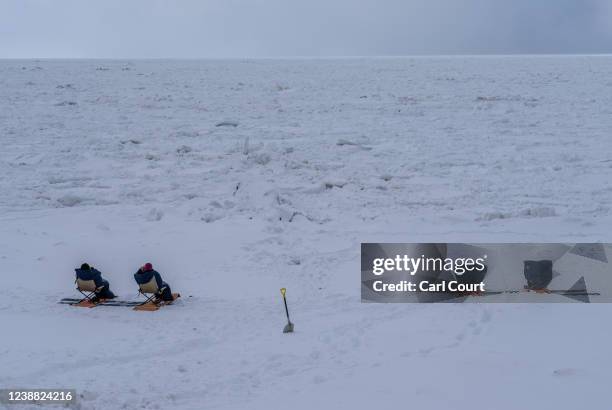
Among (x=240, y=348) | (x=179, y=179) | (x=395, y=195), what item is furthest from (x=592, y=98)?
(x=240, y=348)

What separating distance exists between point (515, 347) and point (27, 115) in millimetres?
18917

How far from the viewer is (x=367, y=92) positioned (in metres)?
25.1

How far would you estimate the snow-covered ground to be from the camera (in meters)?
5.97

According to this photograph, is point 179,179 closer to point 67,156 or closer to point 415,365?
point 67,156

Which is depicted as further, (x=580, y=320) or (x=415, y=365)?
(x=580, y=320)

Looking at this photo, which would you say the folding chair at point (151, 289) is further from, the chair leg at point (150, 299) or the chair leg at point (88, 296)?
the chair leg at point (88, 296)

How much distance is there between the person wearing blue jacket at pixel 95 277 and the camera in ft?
26.1

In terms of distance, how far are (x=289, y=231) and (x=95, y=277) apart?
3.88 meters

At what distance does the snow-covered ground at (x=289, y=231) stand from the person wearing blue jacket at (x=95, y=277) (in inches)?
16.0

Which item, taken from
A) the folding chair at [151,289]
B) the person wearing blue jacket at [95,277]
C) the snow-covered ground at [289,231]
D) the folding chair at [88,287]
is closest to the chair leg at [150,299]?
the folding chair at [151,289]

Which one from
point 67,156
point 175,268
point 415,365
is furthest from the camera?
point 67,156

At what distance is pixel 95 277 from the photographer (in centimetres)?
798

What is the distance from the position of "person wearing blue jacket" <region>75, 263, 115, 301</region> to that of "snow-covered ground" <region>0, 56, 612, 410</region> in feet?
1.33

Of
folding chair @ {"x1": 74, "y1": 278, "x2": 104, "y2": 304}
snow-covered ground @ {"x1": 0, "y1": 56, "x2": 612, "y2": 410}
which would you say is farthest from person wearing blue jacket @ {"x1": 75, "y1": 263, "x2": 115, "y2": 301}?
snow-covered ground @ {"x1": 0, "y1": 56, "x2": 612, "y2": 410}
